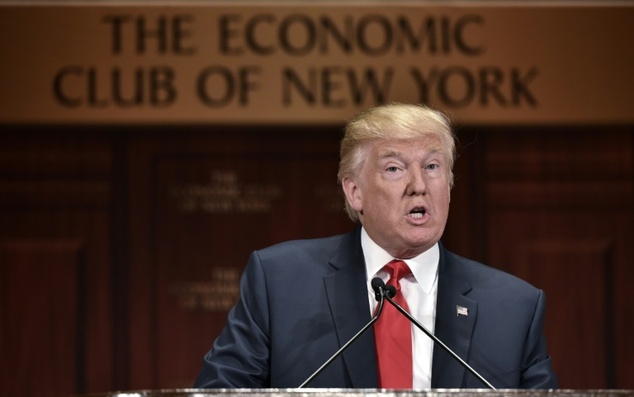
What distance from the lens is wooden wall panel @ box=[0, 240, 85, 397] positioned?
5.19 metres

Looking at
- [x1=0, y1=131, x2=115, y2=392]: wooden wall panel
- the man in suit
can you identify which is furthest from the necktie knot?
[x1=0, y1=131, x2=115, y2=392]: wooden wall panel

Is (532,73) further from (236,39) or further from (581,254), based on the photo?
(236,39)

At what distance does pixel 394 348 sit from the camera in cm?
258

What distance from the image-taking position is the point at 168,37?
17.3 feet

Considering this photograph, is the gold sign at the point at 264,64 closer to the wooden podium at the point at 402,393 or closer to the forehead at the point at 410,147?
the forehead at the point at 410,147

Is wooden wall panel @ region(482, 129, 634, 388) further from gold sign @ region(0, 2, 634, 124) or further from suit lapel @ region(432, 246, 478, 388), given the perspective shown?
suit lapel @ region(432, 246, 478, 388)

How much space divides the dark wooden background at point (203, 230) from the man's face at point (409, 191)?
2.67 metres

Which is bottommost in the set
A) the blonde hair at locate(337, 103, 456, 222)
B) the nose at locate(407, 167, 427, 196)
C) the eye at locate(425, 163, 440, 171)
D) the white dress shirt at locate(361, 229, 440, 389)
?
the white dress shirt at locate(361, 229, 440, 389)

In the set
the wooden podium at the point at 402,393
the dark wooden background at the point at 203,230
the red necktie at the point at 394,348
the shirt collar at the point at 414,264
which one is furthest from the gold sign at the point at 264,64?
the wooden podium at the point at 402,393

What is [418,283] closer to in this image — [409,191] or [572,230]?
[409,191]

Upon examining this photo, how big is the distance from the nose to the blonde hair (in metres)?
0.09

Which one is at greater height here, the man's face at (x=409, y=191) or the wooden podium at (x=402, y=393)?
the man's face at (x=409, y=191)

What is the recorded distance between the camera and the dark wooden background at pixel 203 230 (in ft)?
17.1

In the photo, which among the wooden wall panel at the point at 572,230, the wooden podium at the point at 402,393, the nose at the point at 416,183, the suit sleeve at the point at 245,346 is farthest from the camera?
the wooden wall panel at the point at 572,230
